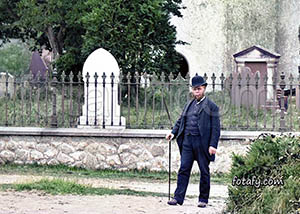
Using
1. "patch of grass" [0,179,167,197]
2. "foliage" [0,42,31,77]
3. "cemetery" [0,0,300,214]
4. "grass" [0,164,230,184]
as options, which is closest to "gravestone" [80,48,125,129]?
"cemetery" [0,0,300,214]

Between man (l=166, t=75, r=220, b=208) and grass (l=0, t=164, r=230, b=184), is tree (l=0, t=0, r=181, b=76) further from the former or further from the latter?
man (l=166, t=75, r=220, b=208)

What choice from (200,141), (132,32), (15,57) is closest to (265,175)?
(200,141)

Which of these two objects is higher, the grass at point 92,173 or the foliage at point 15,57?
the foliage at point 15,57

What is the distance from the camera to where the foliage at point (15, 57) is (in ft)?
139

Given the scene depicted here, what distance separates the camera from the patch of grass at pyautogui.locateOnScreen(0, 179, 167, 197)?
352 inches

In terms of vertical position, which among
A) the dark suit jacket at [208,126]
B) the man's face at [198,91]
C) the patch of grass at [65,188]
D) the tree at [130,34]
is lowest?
the patch of grass at [65,188]

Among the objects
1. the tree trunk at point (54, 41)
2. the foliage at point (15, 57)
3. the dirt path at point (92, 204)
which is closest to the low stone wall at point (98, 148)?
the dirt path at point (92, 204)

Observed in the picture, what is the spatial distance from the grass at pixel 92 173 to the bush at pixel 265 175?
3326 millimetres

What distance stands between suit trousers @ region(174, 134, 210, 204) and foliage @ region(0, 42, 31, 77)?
34.8 metres

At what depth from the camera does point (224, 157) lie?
11508 millimetres

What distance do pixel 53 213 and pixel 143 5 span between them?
26.6 ft

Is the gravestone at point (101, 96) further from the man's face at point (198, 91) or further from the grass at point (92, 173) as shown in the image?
the man's face at point (198, 91)

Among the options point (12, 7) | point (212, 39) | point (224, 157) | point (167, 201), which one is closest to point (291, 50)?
point (212, 39)

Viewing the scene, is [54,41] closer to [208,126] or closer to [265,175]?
[208,126]
